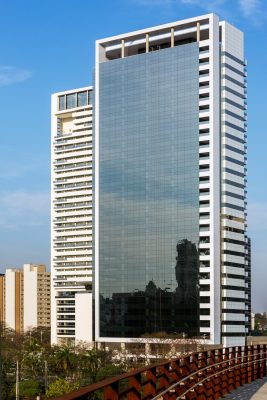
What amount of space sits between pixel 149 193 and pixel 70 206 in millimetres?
38090

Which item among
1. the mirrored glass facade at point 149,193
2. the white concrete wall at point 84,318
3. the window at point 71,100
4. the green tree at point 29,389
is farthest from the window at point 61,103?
the green tree at point 29,389

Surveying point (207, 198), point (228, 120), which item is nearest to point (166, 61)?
point (228, 120)

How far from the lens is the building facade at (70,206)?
169000 millimetres

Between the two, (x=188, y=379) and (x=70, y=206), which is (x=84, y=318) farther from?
(x=188, y=379)

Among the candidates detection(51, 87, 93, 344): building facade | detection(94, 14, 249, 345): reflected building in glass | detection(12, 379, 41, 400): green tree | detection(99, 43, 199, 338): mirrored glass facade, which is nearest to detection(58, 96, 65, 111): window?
detection(51, 87, 93, 344): building facade

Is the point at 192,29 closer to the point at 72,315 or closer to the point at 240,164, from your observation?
the point at 240,164

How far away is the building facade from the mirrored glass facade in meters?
23.5

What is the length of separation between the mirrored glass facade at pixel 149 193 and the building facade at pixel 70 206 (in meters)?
23.5

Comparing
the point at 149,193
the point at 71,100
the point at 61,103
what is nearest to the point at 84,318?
the point at 149,193

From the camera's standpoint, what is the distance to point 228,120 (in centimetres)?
13788

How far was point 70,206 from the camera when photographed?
177 metres

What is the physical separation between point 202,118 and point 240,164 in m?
12.7

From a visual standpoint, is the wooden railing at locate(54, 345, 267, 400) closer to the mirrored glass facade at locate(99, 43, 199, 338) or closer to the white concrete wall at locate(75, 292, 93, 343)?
the mirrored glass facade at locate(99, 43, 199, 338)

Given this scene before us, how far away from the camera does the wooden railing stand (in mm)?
7857
